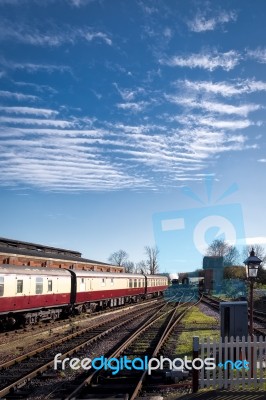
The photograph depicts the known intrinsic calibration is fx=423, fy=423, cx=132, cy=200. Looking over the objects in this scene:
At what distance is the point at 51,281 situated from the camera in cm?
2381

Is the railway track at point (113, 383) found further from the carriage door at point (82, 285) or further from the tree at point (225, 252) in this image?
the tree at point (225, 252)

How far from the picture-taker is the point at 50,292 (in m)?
23.5

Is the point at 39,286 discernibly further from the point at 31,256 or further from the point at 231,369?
the point at 231,369

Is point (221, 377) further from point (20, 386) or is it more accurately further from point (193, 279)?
point (193, 279)

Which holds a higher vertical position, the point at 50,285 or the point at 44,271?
the point at 44,271

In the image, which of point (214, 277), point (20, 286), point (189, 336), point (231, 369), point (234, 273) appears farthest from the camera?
point (214, 277)

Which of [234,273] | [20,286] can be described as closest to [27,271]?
[20,286]

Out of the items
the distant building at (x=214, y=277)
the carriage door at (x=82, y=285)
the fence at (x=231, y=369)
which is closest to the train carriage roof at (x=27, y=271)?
the carriage door at (x=82, y=285)

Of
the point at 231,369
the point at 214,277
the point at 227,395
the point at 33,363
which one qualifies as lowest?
the point at 33,363

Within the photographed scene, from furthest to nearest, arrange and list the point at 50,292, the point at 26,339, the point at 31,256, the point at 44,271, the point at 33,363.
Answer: the point at 31,256, the point at 50,292, the point at 44,271, the point at 26,339, the point at 33,363

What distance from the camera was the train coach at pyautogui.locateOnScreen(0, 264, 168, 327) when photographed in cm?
1889

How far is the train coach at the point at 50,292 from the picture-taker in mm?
18889

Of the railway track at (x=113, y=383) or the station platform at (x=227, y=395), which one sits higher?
the station platform at (x=227, y=395)

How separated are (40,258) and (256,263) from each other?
26.5 m
